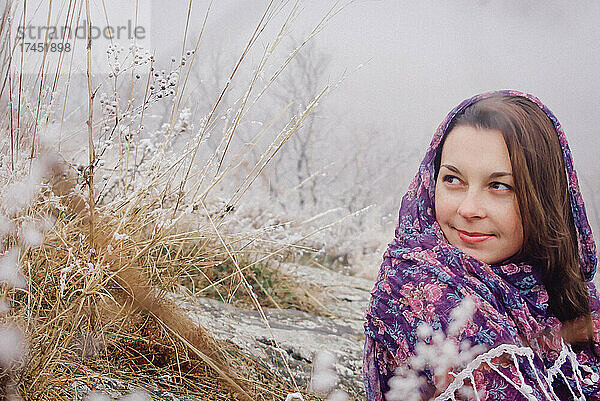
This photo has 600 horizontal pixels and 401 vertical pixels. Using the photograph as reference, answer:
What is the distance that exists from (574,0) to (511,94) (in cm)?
71

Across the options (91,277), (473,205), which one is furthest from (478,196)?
(91,277)

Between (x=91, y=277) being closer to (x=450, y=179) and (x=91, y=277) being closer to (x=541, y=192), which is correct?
(x=450, y=179)

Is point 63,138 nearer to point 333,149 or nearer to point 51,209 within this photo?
point 51,209

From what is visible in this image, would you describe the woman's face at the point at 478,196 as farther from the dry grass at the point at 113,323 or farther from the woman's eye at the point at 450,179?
the dry grass at the point at 113,323

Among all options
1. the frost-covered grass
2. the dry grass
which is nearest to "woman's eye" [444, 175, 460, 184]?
the frost-covered grass

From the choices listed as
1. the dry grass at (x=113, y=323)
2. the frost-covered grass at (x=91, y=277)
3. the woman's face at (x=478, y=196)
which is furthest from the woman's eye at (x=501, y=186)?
the dry grass at (x=113, y=323)

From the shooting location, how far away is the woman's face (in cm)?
102

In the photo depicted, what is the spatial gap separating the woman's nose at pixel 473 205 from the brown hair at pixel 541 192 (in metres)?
0.06

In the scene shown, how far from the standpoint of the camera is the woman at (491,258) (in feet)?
3.22

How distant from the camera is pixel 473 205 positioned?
102 cm

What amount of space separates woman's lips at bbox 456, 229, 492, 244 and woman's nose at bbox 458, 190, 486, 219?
35mm

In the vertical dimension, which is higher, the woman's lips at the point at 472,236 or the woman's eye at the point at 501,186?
the woman's eye at the point at 501,186

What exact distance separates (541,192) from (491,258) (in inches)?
5.0

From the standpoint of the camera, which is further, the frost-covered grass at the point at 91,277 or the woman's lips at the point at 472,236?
the woman's lips at the point at 472,236
